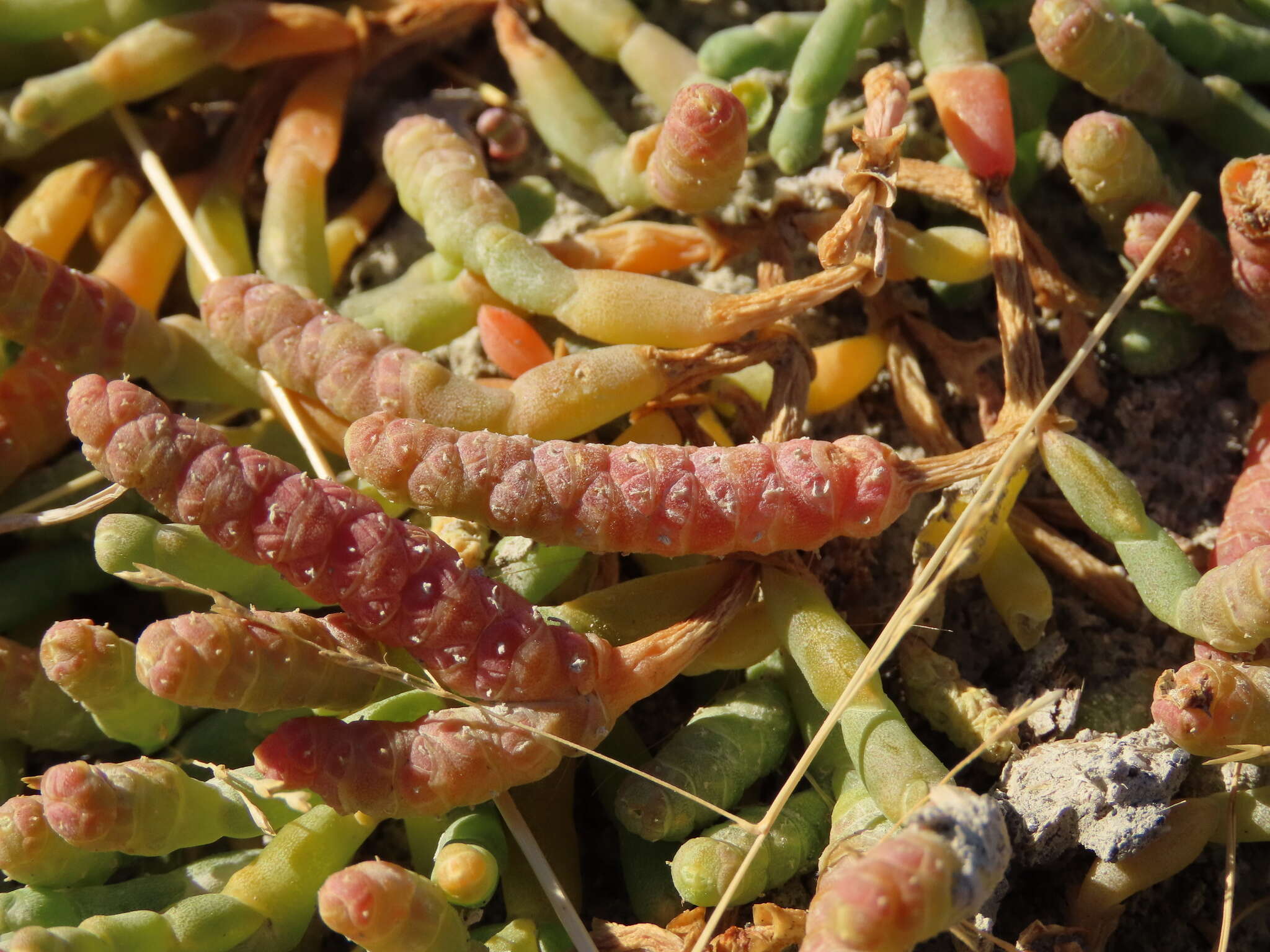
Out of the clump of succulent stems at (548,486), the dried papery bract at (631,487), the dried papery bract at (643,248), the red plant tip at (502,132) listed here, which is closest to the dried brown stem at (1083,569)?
the clump of succulent stems at (548,486)

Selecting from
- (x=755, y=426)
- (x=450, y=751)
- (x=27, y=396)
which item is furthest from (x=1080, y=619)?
(x=27, y=396)

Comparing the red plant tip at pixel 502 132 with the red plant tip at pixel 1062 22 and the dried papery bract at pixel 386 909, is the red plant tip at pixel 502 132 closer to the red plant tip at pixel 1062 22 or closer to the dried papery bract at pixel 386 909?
the red plant tip at pixel 1062 22

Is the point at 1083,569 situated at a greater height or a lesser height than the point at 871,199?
lesser

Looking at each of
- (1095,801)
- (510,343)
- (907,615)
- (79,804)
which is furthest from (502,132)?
(1095,801)

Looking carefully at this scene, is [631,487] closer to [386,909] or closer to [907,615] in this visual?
[907,615]

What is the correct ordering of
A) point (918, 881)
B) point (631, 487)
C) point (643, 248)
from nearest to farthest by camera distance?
point (918, 881) < point (631, 487) < point (643, 248)

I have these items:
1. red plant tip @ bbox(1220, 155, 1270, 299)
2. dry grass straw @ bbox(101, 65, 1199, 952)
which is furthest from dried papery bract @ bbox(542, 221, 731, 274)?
red plant tip @ bbox(1220, 155, 1270, 299)

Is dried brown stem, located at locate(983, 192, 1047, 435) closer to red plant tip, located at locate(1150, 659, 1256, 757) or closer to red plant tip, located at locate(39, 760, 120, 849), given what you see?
red plant tip, located at locate(1150, 659, 1256, 757)
